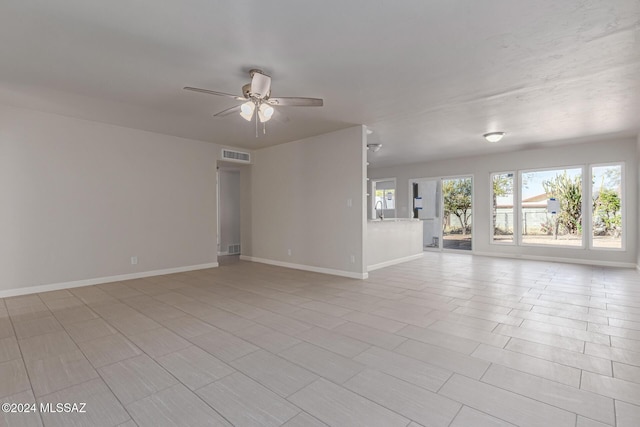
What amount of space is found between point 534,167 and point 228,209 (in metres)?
7.80

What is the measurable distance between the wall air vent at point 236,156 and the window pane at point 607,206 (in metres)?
7.62

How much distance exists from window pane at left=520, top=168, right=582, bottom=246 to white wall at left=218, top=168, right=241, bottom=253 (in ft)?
24.3

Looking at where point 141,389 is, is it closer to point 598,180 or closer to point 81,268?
point 81,268

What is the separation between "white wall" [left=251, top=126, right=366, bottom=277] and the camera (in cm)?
514

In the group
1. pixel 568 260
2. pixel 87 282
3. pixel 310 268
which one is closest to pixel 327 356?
pixel 310 268

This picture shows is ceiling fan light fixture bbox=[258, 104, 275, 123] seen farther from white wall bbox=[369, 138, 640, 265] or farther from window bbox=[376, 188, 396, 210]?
window bbox=[376, 188, 396, 210]

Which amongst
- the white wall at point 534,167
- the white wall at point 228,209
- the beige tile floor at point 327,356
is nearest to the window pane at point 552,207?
the white wall at point 534,167

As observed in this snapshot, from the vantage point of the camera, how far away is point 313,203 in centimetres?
580

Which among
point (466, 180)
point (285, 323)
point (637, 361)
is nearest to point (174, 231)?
point (285, 323)

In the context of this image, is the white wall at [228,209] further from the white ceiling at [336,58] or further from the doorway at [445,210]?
the doorway at [445,210]

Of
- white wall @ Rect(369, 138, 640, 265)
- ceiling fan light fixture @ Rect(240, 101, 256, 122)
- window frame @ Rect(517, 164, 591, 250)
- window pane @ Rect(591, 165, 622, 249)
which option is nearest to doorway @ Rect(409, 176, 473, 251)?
white wall @ Rect(369, 138, 640, 265)

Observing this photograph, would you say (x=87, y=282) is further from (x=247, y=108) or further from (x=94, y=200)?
(x=247, y=108)

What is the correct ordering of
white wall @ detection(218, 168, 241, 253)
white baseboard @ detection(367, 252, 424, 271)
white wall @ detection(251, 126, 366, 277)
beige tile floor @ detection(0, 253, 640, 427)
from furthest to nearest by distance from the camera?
1. white wall @ detection(218, 168, 241, 253)
2. white baseboard @ detection(367, 252, 424, 271)
3. white wall @ detection(251, 126, 366, 277)
4. beige tile floor @ detection(0, 253, 640, 427)

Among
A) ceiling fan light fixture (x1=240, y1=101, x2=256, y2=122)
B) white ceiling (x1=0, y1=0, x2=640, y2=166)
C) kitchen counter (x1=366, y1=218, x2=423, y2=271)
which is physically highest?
white ceiling (x1=0, y1=0, x2=640, y2=166)
